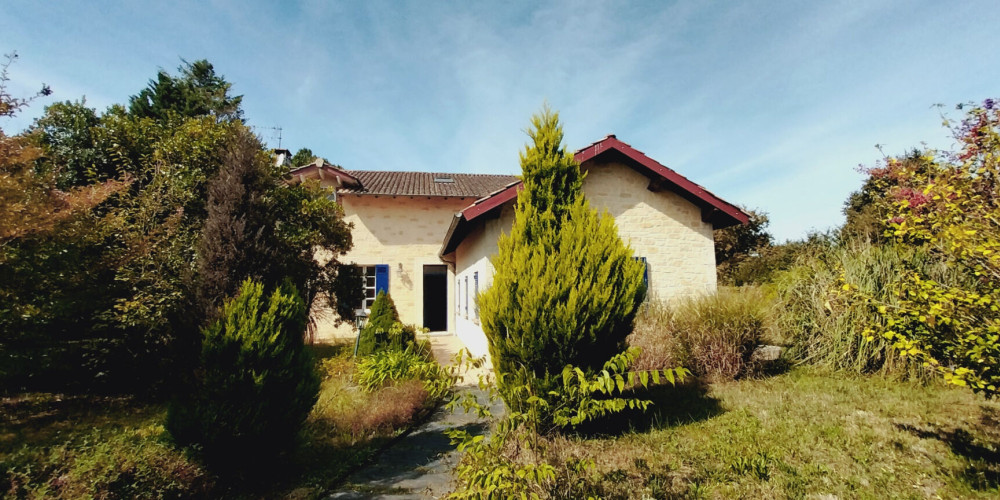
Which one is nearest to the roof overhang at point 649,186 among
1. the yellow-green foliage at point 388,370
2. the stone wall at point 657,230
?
the stone wall at point 657,230

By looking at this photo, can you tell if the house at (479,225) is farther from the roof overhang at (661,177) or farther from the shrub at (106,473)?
the shrub at (106,473)

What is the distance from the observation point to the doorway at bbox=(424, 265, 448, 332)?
17.8m

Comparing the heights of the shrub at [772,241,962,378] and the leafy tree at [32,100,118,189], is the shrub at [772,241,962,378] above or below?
below

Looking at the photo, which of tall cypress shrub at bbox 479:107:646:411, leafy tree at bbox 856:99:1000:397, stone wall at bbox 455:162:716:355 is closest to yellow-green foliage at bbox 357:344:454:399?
stone wall at bbox 455:162:716:355

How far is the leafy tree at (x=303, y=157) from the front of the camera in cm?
3067

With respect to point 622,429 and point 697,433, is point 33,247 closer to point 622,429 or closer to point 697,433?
point 622,429

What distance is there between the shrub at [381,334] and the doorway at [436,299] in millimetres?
6902

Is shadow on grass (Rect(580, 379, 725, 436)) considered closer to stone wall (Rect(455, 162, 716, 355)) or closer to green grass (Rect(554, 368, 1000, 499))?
green grass (Rect(554, 368, 1000, 499))

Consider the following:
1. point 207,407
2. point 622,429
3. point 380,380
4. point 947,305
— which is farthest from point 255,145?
point 947,305

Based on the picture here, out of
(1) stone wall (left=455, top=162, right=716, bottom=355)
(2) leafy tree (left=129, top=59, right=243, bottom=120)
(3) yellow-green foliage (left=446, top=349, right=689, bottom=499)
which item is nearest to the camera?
(3) yellow-green foliage (left=446, top=349, right=689, bottom=499)

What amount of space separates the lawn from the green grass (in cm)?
253

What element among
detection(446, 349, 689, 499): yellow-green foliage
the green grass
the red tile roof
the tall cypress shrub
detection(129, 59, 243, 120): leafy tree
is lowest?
the green grass

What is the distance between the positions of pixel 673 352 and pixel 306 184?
794 centimetres

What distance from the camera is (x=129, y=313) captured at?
599 centimetres
